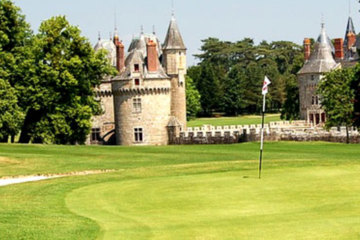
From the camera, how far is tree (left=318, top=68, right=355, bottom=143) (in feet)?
204

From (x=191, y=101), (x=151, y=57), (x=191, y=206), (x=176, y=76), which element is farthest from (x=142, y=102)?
(x=191, y=101)

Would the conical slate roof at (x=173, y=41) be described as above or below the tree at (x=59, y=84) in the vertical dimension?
above

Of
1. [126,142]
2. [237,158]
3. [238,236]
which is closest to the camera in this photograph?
[238,236]

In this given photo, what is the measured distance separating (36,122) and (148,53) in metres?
13.9

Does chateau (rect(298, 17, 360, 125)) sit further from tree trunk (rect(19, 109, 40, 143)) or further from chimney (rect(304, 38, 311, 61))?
tree trunk (rect(19, 109, 40, 143))

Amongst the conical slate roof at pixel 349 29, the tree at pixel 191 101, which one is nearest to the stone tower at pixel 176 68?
the conical slate roof at pixel 349 29

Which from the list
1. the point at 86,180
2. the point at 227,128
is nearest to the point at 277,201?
the point at 86,180

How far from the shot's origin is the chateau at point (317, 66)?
85812 mm

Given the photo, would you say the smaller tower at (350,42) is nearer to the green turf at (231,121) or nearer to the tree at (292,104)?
the tree at (292,104)

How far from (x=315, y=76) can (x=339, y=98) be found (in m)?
22.8

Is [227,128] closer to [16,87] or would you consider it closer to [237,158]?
[16,87]

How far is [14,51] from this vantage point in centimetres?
5662

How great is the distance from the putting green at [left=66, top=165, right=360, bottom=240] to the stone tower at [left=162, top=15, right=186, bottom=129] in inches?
1660

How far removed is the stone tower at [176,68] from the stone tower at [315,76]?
2283cm
